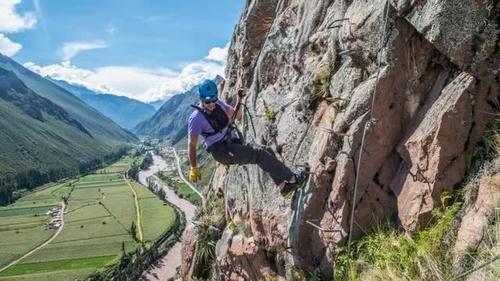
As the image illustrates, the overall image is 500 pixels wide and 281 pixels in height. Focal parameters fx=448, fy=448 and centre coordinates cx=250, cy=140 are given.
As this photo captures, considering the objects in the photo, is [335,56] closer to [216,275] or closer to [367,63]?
[367,63]

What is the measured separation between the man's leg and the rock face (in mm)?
608

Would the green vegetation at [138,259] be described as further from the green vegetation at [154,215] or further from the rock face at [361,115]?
the rock face at [361,115]

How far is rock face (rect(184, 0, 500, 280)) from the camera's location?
23.5 ft

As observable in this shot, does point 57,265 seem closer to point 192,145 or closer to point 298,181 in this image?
point 192,145

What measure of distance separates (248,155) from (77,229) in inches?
5617

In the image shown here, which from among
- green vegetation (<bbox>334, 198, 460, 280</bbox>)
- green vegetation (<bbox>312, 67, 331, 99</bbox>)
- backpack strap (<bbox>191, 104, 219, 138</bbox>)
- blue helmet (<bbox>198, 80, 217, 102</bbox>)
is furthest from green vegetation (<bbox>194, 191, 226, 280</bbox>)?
green vegetation (<bbox>334, 198, 460, 280</bbox>)

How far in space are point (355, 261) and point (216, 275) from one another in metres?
6.01

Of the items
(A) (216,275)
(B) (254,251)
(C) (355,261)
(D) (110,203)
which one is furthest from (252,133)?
(D) (110,203)

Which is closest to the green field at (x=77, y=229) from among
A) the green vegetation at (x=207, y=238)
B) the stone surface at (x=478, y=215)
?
the green vegetation at (x=207, y=238)

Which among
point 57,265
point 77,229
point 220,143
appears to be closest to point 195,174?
point 220,143

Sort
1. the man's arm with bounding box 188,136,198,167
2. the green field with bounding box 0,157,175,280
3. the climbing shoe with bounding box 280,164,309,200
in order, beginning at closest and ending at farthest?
1. the climbing shoe with bounding box 280,164,309,200
2. the man's arm with bounding box 188,136,198,167
3. the green field with bounding box 0,157,175,280

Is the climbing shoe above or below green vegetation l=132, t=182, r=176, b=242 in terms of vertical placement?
above

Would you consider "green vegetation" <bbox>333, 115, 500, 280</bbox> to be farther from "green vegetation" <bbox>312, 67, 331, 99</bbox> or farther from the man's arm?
the man's arm

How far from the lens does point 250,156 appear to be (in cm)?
1005
